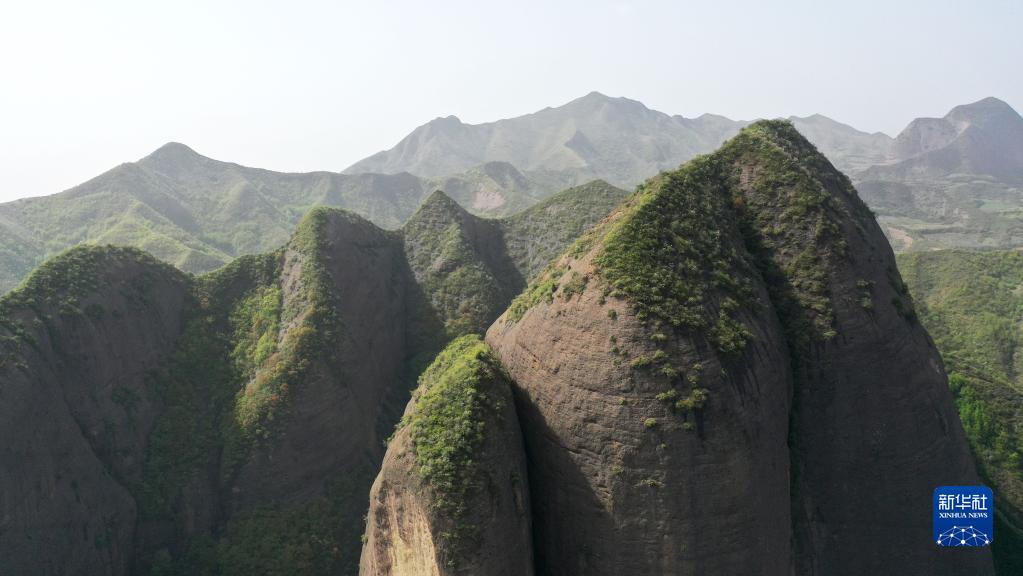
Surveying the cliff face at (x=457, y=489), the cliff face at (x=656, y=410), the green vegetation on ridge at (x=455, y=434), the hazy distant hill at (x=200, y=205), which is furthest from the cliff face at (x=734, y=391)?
the hazy distant hill at (x=200, y=205)

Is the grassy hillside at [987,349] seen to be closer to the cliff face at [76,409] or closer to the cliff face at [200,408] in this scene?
the cliff face at [200,408]

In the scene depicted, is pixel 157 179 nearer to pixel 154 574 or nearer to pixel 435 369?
pixel 154 574

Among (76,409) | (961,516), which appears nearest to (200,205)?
(76,409)

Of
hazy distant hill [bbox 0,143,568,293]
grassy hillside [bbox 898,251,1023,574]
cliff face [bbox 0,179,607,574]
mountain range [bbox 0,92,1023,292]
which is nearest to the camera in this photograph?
cliff face [bbox 0,179,607,574]

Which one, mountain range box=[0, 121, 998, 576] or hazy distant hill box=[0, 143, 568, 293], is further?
hazy distant hill box=[0, 143, 568, 293]

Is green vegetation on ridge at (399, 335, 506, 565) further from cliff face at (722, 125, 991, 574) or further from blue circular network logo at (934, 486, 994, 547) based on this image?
blue circular network logo at (934, 486, 994, 547)

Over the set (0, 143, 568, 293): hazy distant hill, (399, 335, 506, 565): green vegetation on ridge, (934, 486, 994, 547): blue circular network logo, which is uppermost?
(0, 143, 568, 293): hazy distant hill

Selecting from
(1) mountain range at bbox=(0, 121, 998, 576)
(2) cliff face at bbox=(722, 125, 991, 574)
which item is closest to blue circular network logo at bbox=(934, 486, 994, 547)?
(2) cliff face at bbox=(722, 125, 991, 574)
